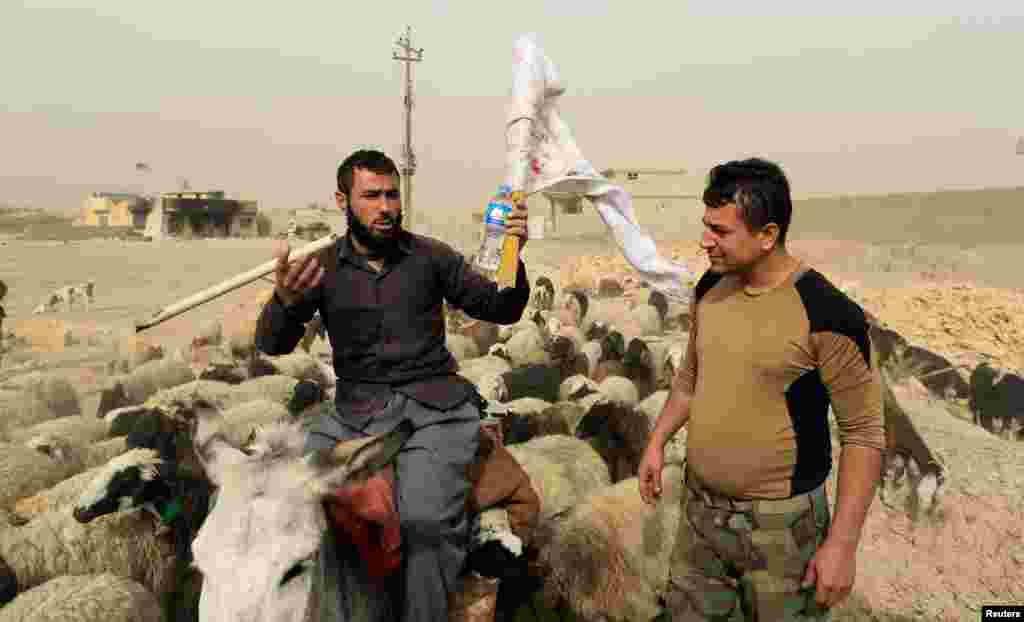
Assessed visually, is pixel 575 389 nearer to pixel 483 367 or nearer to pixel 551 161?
pixel 483 367

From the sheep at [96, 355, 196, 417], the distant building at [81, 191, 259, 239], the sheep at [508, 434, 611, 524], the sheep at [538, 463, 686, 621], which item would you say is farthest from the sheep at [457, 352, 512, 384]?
the distant building at [81, 191, 259, 239]

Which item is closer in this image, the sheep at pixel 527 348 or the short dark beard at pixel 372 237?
the short dark beard at pixel 372 237

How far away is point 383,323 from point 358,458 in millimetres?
848

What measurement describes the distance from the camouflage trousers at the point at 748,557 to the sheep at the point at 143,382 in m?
8.35

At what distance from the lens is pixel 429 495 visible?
2.74m

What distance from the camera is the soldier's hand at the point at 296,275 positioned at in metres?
2.83

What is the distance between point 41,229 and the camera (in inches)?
1706

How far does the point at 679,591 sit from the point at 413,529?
1179 mm

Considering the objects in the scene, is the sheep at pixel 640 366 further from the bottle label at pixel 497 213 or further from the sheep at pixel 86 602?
the sheep at pixel 86 602

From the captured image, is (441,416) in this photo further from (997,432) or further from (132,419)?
(997,432)

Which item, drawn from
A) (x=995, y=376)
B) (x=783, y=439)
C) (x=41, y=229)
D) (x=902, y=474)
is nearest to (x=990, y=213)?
(x=995, y=376)

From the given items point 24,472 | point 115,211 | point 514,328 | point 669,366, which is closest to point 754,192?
point 24,472

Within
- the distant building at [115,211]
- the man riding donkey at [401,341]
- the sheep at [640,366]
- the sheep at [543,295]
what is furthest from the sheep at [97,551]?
the distant building at [115,211]

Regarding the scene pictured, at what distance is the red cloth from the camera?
97.0 inches
